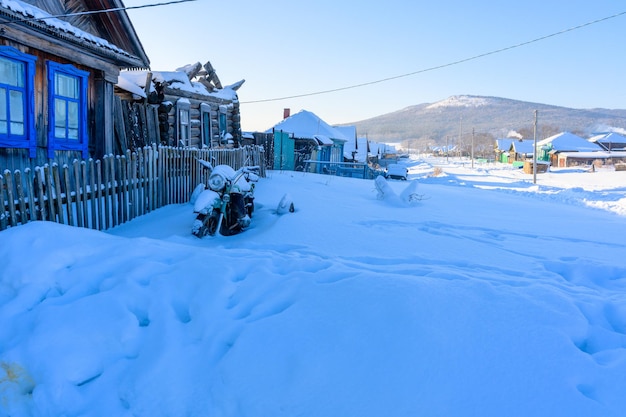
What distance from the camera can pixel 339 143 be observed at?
42.6 metres

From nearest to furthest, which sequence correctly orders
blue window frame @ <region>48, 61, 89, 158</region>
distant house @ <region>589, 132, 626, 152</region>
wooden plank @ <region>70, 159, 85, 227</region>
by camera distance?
1. wooden plank @ <region>70, 159, 85, 227</region>
2. blue window frame @ <region>48, 61, 89, 158</region>
3. distant house @ <region>589, 132, 626, 152</region>

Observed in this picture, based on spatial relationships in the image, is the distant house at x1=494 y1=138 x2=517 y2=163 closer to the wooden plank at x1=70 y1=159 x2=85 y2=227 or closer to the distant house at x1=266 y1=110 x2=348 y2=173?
the distant house at x1=266 y1=110 x2=348 y2=173

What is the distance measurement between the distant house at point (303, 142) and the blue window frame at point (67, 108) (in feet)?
51.4

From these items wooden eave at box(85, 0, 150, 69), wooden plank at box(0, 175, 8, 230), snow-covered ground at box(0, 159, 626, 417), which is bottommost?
snow-covered ground at box(0, 159, 626, 417)

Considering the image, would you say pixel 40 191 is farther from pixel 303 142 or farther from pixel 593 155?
pixel 593 155

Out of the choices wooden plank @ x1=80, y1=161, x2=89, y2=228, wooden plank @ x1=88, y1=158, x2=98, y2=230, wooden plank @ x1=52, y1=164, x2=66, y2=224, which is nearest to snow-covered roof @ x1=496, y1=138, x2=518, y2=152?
wooden plank @ x1=88, y1=158, x2=98, y2=230

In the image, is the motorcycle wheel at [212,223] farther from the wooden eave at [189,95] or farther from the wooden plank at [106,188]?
the wooden eave at [189,95]

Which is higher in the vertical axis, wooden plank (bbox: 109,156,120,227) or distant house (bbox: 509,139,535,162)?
distant house (bbox: 509,139,535,162)

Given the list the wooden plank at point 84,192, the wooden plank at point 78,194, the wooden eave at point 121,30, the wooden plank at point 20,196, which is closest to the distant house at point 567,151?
the wooden eave at point 121,30

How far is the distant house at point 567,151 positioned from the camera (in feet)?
225

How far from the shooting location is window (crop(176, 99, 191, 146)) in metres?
16.1

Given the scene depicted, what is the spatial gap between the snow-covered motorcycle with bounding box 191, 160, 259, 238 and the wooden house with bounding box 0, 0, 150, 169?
323cm

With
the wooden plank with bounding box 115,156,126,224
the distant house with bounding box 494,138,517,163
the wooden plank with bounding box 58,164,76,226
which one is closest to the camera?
the wooden plank with bounding box 58,164,76,226

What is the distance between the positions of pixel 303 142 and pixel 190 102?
14.2m
